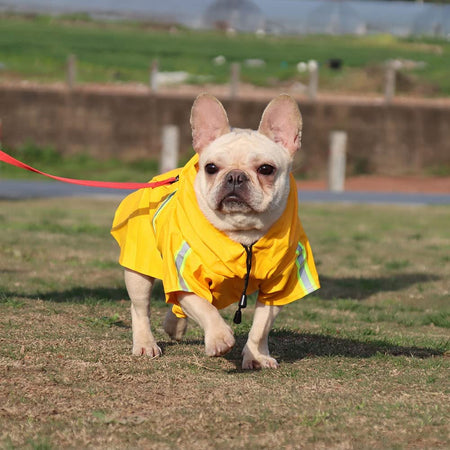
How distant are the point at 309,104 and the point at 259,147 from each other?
23288 mm

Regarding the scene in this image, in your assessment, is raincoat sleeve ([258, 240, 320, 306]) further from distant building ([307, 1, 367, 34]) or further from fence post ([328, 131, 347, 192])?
distant building ([307, 1, 367, 34])

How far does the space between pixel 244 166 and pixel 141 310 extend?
1.43m

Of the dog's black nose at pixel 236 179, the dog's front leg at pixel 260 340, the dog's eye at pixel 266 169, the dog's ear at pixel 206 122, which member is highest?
the dog's ear at pixel 206 122

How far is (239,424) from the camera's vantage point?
4.87 m

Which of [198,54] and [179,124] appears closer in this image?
[179,124]

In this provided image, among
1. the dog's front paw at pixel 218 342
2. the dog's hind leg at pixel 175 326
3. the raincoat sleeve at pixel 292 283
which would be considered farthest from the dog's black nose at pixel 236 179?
the dog's hind leg at pixel 175 326

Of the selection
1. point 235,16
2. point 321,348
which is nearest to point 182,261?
point 321,348

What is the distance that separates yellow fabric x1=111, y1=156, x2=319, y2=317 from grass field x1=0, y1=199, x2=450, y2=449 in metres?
0.54

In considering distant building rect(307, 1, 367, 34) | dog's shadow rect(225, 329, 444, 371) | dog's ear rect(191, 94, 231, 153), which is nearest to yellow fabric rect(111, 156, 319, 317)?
dog's ear rect(191, 94, 231, 153)

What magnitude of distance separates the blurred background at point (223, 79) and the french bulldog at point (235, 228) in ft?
50.7

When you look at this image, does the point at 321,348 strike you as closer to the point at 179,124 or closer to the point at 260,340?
the point at 260,340

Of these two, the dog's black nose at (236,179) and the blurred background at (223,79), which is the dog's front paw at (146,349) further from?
the blurred background at (223,79)

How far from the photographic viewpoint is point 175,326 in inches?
277

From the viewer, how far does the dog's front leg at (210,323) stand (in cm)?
545
